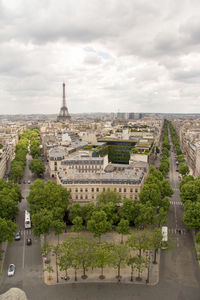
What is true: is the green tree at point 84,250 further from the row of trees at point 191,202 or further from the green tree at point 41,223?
the row of trees at point 191,202

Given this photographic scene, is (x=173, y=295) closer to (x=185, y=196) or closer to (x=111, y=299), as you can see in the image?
(x=111, y=299)

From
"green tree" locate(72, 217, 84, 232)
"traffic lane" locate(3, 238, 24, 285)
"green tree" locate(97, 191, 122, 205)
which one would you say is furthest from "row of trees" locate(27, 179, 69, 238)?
"green tree" locate(97, 191, 122, 205)

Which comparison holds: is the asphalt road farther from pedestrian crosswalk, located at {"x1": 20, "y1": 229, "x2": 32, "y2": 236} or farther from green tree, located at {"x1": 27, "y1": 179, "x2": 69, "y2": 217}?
green tree, located at {"x1": 27, "y1": 179, "x2": 69, "y2": 217}

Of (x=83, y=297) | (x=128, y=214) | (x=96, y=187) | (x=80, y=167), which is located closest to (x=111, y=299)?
(x=83, y=297)

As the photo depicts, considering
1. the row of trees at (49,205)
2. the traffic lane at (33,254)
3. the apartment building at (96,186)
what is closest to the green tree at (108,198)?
the apartment building at (96,186)

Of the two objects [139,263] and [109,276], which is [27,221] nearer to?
[109,276]

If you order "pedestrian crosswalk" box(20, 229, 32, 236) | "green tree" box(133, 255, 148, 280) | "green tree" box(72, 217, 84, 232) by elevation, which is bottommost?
"pedestrian crosswalk" box(20, 229, 32, 236)
